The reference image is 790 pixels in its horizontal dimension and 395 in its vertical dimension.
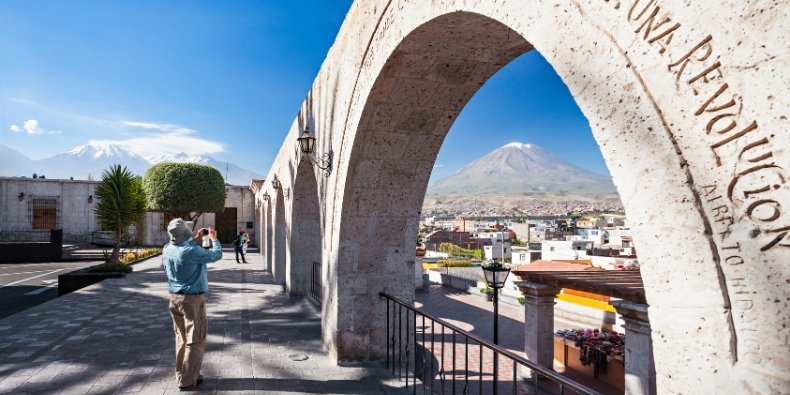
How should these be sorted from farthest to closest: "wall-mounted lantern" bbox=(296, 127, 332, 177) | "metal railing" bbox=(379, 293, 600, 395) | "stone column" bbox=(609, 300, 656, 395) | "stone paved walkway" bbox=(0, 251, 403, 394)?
"wall-mounted lantern" bbox=(296, 127, 332, 177)
"stone column" bbox=(609, 300, 656, 395)
"stone paved walkway" bbox=(0, 251, 403, 394)
"metal railing" bbox=(379, 293, 600, 395)

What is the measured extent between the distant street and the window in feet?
33.9

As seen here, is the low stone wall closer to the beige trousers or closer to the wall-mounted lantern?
the wall-mounted lantern

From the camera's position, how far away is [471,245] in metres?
40.0

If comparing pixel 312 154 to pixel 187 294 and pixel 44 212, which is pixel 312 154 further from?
pixel 44 212

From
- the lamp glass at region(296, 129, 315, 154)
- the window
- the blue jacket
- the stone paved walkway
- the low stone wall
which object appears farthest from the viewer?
the window

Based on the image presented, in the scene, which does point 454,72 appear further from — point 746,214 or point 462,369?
point 462,369

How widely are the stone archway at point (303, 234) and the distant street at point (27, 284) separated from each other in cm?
535

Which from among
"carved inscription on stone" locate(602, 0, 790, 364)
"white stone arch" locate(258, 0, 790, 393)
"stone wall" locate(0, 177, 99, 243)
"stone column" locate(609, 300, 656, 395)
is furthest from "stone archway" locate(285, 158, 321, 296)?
"stone wall" locate(0, 177, 99, 243)

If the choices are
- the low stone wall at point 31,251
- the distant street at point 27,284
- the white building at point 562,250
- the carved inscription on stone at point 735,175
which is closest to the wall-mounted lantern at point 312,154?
the carved inscription on stone at point 735,175

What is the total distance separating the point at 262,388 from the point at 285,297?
17.6ft

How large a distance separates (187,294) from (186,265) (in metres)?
0.26

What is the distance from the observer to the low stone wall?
1923 cm

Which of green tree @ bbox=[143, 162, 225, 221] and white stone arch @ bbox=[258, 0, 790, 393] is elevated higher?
green tree @ bbox=[143, 162, 225, 221]

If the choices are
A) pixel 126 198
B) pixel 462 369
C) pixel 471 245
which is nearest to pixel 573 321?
pixel 462 369
